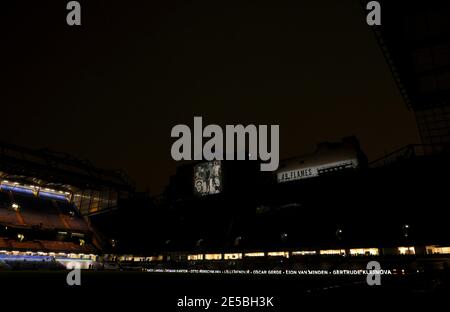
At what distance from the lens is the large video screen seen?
2133 inches

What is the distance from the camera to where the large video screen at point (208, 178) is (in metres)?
54.2

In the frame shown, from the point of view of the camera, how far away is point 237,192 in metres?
52.0

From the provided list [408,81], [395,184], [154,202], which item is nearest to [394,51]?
[408,81]

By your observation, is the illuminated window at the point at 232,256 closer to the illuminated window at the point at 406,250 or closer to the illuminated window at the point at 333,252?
the illuminated window at the point at 333,252

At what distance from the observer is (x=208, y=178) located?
5506 cm

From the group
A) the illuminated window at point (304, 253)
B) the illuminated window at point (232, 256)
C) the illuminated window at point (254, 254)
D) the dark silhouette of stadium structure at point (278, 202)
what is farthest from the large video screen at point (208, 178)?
the illuminated window at point (304, 253)

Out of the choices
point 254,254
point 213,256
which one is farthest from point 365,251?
point 213,256

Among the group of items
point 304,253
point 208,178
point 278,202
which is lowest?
point 304,253

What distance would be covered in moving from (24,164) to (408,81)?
147 ft

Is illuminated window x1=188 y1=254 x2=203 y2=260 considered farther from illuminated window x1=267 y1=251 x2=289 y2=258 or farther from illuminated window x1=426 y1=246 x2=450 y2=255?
illuminated window x1=426 y1=246 x2=450 y2=255

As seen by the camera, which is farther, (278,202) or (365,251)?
(278,202)

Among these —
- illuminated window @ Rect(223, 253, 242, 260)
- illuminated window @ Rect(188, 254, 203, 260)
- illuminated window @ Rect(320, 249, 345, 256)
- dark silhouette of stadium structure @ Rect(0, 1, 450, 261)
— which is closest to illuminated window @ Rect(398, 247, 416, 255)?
dark silhouette of stadium structure @ Rect(0, 1, 450, 261)

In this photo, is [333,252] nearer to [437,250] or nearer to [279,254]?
[279,254]
